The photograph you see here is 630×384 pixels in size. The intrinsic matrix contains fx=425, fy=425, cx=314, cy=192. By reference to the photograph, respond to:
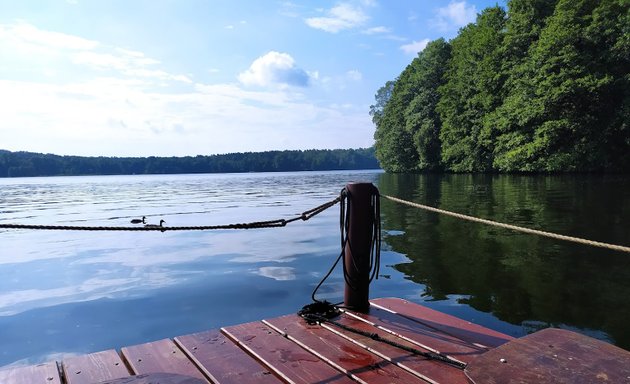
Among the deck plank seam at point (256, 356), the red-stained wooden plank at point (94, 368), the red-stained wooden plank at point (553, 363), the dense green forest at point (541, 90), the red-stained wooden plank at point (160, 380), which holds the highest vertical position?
the dense green forest at point (541, 90)

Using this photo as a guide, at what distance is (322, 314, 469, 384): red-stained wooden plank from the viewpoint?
10.3ft

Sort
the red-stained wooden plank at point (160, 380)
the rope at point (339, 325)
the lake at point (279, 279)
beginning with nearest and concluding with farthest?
the red-stained wooden plank at point (160, 380)
the rope at point (339, 325)
the lake at point (279, 279)

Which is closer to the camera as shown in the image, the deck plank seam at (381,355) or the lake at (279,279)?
the deck plank seam at (381,355)

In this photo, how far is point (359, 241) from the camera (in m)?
4.62

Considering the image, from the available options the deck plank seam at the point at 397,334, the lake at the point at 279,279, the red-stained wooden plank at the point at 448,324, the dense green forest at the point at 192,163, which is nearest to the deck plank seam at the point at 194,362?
the deck plank seam at the point at 397,334

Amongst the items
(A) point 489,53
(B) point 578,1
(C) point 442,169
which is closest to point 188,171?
(C) point 442,169

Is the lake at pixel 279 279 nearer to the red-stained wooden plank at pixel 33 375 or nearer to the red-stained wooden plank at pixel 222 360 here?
the red-stained wooden plank at pixel 222 360

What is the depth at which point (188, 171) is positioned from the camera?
15550 centimetres

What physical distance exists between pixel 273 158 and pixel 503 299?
15667cm

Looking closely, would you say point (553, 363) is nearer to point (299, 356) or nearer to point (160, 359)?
point (299, 356)

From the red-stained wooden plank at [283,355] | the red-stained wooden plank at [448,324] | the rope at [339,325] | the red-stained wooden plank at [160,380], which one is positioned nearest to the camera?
the red-stained wooden plank at [160,380]

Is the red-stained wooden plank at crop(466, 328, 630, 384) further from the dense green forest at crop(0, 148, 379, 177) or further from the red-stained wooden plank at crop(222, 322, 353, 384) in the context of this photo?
the dense green forest at crop(0, 148, 379, 177)

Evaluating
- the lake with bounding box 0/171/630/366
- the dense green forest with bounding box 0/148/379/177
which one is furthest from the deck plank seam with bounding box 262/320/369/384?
the dense green forest with bounding box 0/148/379/177

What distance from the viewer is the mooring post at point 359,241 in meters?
4.57
